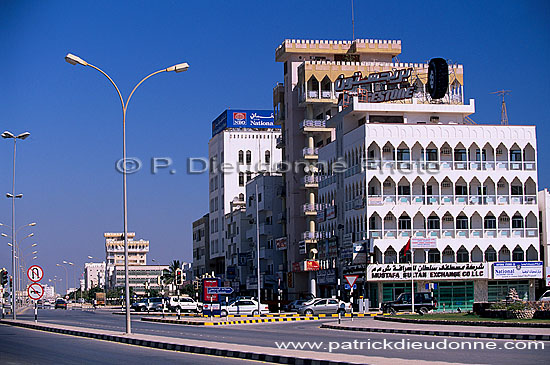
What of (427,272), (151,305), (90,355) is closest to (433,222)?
(427,272)

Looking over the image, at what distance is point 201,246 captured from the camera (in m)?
139

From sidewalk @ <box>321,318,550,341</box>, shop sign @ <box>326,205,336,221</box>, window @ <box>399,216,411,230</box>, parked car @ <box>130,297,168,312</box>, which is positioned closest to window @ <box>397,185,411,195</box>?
window @ <box>399,216,411,230</box>

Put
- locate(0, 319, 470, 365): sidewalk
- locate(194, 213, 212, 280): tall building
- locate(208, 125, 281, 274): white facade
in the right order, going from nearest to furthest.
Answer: locate(0, 319, 470, 365): sidewalk, locate(208, 125, 281, 274): white facade, locate(194, 213, 212, 280): tall building

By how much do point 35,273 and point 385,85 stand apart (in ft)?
137

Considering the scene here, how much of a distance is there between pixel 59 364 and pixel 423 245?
52153 millimetres

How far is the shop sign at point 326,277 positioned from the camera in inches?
3030

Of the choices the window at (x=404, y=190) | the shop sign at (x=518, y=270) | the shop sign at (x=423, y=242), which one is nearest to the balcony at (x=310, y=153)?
the window at (x=404, y=190)

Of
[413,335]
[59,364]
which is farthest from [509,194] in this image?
[59,364]

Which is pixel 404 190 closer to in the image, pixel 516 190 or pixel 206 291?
pixel 516 190

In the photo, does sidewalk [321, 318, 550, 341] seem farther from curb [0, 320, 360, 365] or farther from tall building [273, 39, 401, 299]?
tall building [273, 39, 401, 299]

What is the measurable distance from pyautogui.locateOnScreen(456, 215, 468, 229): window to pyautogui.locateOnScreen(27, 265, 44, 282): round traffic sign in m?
40.5

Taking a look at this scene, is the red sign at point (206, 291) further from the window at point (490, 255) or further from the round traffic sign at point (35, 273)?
the window at point (490, 255)

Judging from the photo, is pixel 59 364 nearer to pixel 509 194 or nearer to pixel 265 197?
pixel 509 194

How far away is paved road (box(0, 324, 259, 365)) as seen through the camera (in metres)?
20.7
